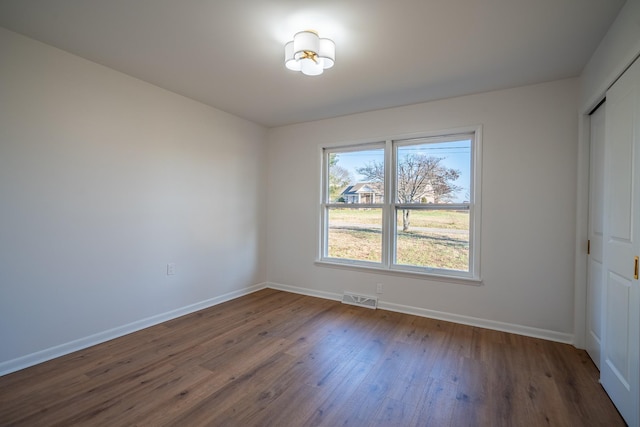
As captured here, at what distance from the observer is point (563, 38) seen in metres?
2.18

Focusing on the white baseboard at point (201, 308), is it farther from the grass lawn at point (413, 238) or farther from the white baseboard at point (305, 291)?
the grass lawn at point (413, 238)

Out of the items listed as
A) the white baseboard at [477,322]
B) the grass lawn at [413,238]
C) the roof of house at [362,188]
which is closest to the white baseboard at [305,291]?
the white baseboard at [477,322]

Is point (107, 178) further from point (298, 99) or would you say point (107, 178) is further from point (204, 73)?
point (298, 99)

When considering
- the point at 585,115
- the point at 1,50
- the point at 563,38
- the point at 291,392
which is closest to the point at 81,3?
the point at 1,50

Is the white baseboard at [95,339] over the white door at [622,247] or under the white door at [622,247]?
under

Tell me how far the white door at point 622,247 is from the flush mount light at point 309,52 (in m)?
1.91

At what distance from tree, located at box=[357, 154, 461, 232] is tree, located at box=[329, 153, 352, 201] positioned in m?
0.54

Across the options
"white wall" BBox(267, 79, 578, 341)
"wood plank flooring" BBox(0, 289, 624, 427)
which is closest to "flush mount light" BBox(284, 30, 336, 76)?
"white wall" BBox(267, 79, 578, 341)

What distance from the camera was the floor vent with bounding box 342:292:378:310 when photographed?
3811 millimetres

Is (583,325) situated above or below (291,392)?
above

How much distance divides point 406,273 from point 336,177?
1680mm

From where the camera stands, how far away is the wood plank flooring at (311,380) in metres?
1.79

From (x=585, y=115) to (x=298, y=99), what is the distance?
9.36 feet

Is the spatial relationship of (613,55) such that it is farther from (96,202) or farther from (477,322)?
(96,202)
